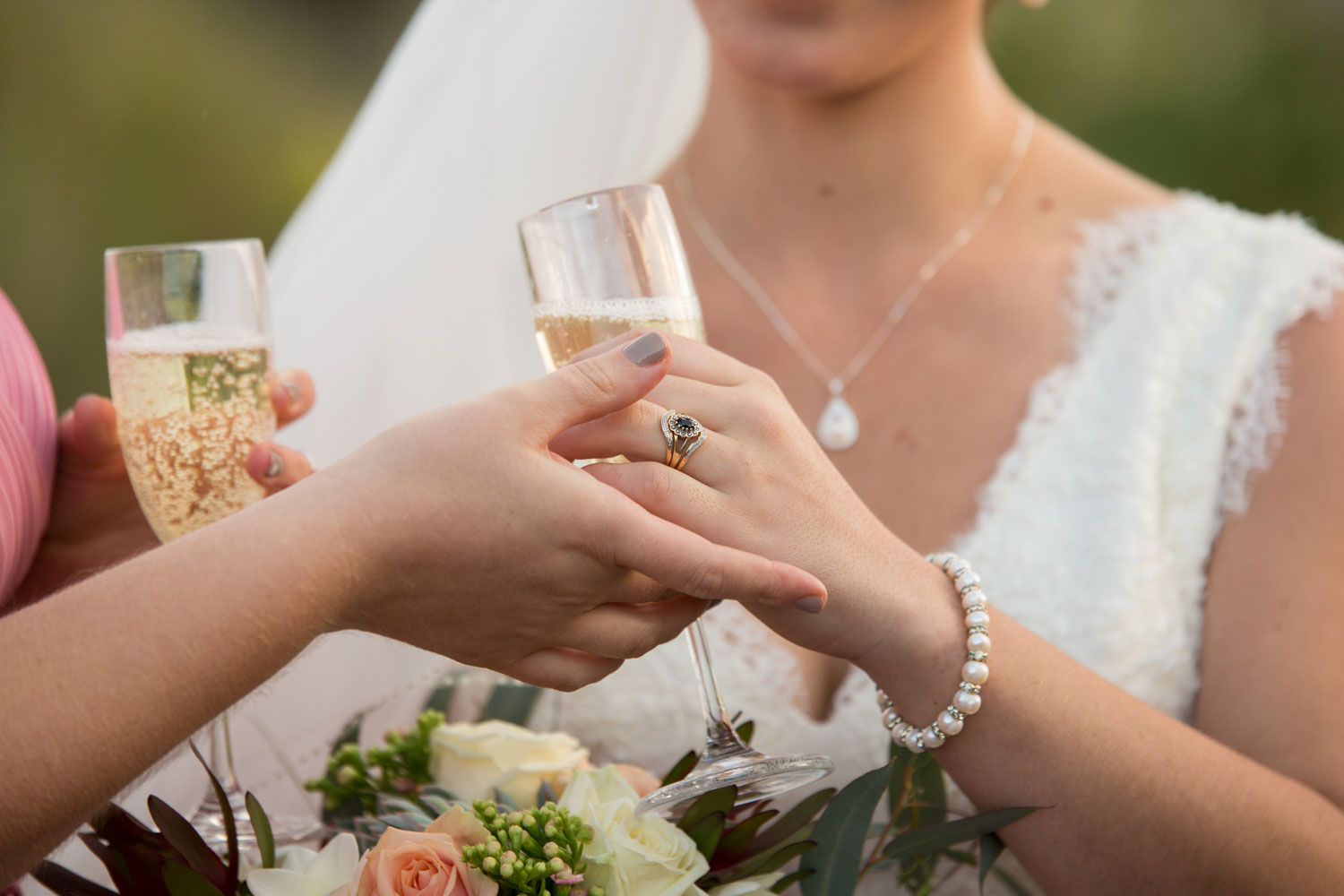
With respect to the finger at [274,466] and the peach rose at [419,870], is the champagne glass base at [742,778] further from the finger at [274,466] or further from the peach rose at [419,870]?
the finger at [274,466]

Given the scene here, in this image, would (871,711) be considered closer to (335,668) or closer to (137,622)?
(335,668)

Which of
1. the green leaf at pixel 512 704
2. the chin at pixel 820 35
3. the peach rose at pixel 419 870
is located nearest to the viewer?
the peach rose at pixel 419 870

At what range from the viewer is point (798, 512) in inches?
56.4

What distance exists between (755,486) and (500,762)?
19.0 inches

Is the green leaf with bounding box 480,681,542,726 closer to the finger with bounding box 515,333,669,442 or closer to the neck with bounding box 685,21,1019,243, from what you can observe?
the finger with bounding box 515,333,669,442

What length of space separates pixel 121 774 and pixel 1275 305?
6.47ft

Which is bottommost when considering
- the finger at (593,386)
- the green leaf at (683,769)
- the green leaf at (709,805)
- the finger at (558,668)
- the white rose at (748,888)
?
the white rose at (748,888)

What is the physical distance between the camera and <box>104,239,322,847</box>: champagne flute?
5.55ft

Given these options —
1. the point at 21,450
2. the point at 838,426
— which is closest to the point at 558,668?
the point at 21,450

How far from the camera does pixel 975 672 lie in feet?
5.07

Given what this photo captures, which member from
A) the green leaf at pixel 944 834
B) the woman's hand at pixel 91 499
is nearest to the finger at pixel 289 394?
the woman's hand at pixel 91 499

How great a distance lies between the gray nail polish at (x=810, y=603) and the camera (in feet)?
4.39

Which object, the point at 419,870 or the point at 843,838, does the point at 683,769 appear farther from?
the point at 419,870

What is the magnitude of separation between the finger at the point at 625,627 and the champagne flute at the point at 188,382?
1.68 ft
